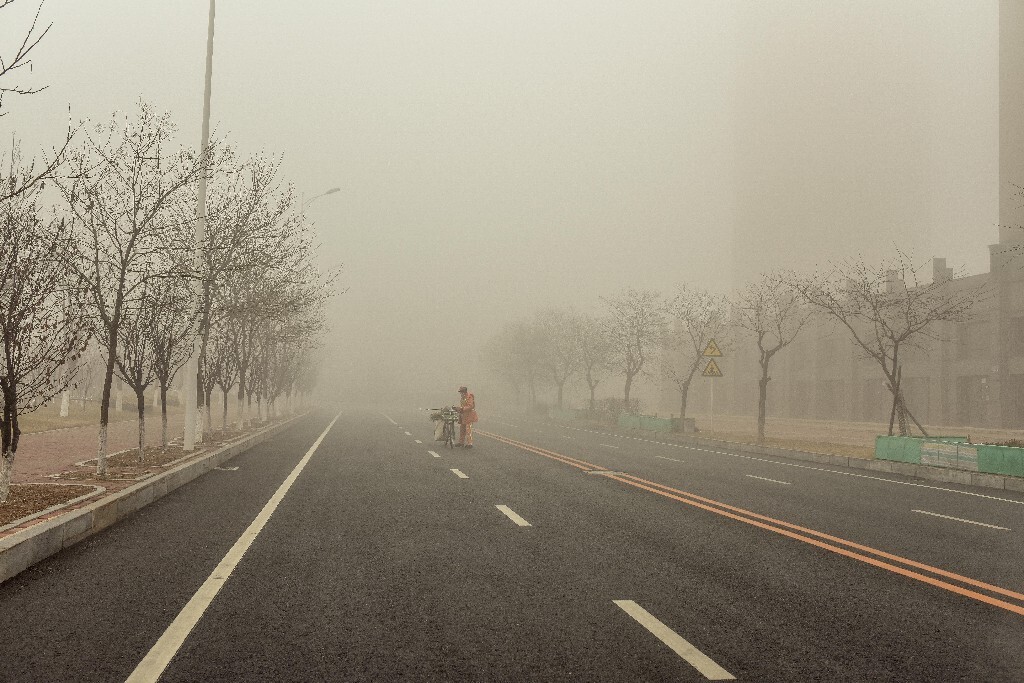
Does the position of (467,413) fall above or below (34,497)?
above

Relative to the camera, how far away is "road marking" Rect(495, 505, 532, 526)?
35.2ft

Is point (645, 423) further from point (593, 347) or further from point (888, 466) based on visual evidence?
point (593, 347)

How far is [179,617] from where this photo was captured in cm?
594

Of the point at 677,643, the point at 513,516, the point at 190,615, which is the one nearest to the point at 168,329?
the point at 513,516

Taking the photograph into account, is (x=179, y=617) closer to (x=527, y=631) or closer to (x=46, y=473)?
(x=527, y=631)

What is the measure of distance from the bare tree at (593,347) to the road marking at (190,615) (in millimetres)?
57080

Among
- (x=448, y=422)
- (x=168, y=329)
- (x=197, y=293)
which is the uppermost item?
(x=197, y=293)

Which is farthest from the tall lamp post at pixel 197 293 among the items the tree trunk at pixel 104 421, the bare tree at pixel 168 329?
the tree trunk at pixel 104 421

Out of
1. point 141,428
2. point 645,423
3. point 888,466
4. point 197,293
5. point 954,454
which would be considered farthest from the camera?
point 645,423

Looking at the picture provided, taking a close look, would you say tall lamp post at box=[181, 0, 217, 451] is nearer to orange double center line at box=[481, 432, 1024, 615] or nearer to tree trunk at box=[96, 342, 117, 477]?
tree trunk at box=[96, 342, 117, 477]

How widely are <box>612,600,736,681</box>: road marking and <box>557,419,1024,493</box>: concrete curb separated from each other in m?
15.0

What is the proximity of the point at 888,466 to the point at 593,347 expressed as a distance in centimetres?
4961

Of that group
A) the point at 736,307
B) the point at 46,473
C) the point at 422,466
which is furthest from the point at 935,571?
the point at 736,307

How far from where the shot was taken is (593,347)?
7156 centimetres
